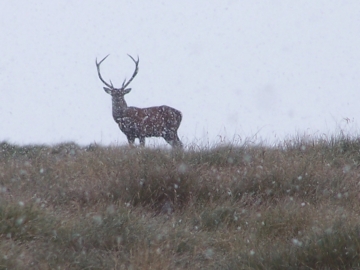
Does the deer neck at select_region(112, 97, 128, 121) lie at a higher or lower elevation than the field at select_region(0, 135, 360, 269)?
higher

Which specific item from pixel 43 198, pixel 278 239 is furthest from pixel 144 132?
pixel 278 239

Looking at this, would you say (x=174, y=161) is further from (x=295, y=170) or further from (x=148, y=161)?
(x=295, y=170)

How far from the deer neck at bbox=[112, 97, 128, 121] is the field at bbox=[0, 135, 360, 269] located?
5259mm

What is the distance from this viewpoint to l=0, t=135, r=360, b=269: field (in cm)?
425

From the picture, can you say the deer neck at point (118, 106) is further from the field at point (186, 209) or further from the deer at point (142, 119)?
the field at point (186, 209)

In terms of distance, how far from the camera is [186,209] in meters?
5.61

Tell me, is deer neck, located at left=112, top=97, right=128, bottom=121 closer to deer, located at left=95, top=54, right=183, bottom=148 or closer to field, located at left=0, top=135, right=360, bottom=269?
deer, located at left=95, top=54, right=183, bottom=148

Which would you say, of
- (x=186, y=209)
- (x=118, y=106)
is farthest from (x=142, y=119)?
(x=186, y=209)

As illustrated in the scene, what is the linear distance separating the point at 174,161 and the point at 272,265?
99.8 inches

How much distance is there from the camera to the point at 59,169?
6.78m

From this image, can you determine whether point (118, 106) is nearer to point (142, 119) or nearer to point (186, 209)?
point (142, 119)

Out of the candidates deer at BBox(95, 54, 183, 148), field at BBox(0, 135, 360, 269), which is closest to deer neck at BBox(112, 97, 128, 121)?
deer at BBox(95, 54, 183, 148)

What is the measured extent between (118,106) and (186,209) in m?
7.72

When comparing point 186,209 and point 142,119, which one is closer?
point 186,209
